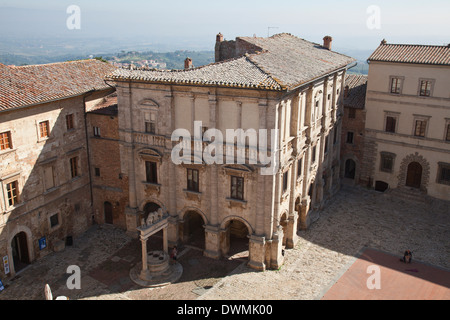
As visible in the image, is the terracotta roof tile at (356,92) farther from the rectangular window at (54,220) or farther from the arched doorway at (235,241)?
the rectangular window at (54,220)

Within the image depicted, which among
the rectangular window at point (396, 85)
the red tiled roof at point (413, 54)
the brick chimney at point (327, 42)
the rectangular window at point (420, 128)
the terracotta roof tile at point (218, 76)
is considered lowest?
the rectangular window at point (420, 128)

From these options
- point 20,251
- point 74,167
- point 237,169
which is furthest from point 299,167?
point 20,251

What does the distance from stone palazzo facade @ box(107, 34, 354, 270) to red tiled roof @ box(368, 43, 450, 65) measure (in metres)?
8.99

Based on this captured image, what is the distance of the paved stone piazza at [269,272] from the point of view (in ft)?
92.4

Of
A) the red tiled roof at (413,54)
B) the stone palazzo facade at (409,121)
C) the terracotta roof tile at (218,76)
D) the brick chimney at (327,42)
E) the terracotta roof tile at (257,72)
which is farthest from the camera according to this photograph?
the brick chimney at (327,42)

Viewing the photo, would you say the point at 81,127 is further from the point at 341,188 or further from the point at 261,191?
the point at 341,188

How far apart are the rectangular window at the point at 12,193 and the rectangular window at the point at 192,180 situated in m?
12.2

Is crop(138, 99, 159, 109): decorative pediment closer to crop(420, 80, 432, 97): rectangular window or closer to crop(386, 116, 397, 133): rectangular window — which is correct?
crop(386, 116, 397, 133): rectangular window

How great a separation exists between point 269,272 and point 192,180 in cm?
890

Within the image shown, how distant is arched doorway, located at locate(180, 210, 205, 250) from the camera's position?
33.9m

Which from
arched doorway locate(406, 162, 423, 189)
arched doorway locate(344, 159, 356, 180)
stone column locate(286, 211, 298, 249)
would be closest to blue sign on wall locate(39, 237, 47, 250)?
stone column locate(286, 211, 298, 249)

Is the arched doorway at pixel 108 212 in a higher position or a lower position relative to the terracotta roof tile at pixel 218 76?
lower

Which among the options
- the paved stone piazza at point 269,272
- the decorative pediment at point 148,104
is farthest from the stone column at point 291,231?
the decorative pediment at point 148,104

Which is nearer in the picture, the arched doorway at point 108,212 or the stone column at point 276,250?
the stone column at point 276,250
